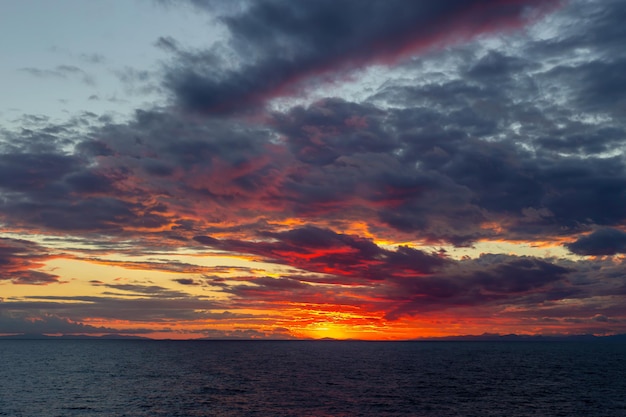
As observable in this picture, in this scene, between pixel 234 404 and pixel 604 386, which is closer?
pixel 234 404

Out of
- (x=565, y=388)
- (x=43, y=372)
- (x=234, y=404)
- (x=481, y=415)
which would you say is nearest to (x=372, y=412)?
(x=481, y=415)

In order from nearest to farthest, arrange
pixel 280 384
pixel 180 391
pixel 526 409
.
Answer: pixel 526 409 → pixel 180 391 → pixel 280 384

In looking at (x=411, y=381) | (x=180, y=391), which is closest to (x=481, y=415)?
(x=411, y=381)

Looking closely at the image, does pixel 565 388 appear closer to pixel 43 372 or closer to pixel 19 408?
pixel 19 408

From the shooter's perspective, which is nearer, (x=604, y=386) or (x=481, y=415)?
(x=481, y=415)

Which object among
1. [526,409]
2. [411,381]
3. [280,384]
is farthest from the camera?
[411,381]

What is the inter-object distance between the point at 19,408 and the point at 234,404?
122ft

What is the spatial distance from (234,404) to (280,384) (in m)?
35.0

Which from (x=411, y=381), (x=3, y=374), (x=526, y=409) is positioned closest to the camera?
(x=526, y=409)

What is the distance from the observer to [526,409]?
92812 millimetres

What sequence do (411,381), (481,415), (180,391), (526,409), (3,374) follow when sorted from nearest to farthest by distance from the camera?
(481,415) < (526,409) < (180,391) < (411,381) < (3,374)

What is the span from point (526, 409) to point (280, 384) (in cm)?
5847

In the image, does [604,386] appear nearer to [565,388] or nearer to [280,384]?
[565,388]

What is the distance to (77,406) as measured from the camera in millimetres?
92938
